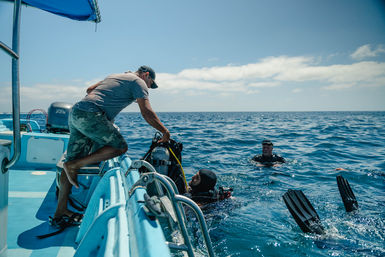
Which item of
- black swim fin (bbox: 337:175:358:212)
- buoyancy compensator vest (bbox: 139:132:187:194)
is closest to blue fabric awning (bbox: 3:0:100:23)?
buoyancy compensator vest (bbox: 139:132:187:194)

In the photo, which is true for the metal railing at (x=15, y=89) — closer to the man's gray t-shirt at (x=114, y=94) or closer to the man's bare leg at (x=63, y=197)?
the man's gray t-shirt at (x=114, y=94)

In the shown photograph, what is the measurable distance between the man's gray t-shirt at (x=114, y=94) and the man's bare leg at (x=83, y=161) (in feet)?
1.21

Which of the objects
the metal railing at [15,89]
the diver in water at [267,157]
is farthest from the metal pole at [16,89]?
the diver in water at [267,157]

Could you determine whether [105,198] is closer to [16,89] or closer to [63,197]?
[63,197]

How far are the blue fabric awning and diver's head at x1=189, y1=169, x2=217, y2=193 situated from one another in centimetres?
267

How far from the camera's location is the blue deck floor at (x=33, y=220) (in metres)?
2.06

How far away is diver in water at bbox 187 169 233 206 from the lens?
3821 millimetres

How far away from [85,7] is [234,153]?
8280 mm

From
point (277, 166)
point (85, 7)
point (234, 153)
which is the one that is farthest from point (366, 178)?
point (85, 7)

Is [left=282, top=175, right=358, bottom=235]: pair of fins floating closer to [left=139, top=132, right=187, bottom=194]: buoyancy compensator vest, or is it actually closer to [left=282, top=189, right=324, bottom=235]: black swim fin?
[left=282, top=189, right=324, bottom=235]: black swim fin

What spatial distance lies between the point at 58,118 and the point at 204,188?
3.87 m

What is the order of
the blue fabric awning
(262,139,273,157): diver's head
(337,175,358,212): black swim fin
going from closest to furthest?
the blue fabric awning, (337,175,358,212): black swim fin, (262,139,273,157): diver's head

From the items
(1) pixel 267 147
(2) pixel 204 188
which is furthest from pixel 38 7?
(1) pixel 267 147

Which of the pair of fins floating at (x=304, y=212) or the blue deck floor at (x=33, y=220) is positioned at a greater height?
the blue deck floor at (x=33, y=220)
